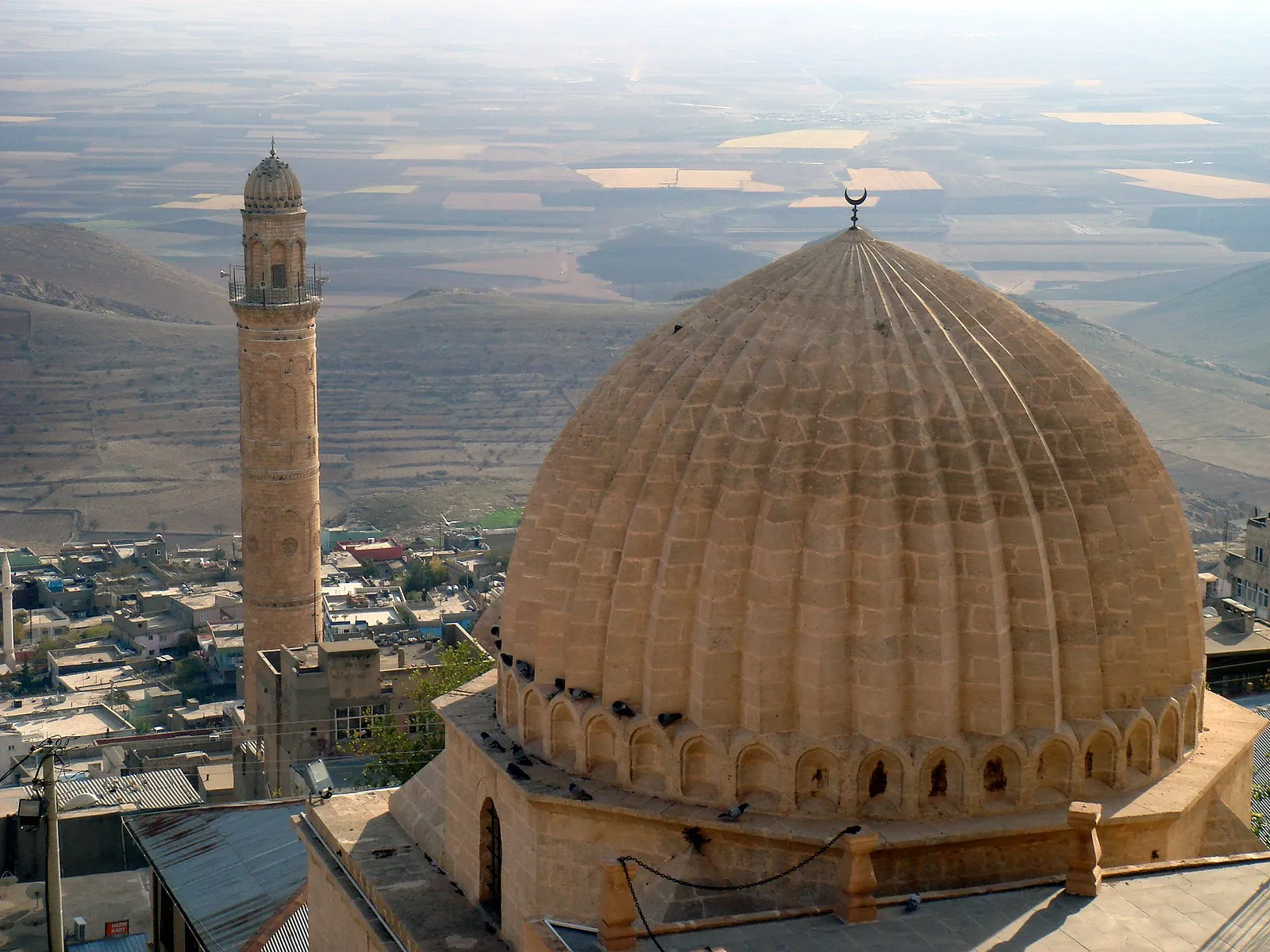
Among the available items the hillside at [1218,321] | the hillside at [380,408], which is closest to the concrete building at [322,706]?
the hillside at [380,408]

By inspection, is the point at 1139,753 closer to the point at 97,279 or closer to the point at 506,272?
the point at 97,279

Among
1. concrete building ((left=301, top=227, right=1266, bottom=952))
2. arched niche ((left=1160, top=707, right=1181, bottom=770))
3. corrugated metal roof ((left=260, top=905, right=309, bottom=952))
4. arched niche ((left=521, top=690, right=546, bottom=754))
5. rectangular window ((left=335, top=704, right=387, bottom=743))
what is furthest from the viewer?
rectangular window ((left=335, top=704, right=387, bottom=743))

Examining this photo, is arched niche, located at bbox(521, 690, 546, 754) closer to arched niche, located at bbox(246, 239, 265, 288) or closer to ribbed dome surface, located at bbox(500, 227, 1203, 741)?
ribbed dome surface, located at bbox(500, 227, 1203, 741)

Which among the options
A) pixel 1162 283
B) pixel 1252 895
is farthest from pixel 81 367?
pixel 1252 895

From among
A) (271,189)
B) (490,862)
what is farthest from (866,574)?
(271,189)

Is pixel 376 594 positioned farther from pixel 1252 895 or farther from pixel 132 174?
pixel 132 174

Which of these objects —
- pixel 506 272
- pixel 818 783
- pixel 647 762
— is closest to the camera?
pixel 818 783

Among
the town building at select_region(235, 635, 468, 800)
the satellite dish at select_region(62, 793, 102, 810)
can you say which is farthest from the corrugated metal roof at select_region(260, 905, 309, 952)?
the town building at select_region(235, 635, 468, 800)

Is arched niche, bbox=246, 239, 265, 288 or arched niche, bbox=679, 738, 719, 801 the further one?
arched niche, bbox=246, 239, 265, 288
